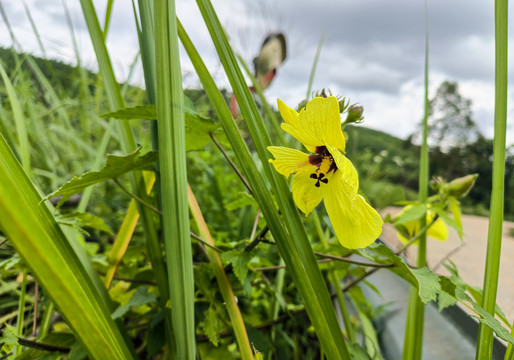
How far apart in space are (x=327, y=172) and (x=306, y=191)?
3 cm

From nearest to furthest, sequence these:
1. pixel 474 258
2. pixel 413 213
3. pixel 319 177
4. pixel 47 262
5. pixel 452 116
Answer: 1. pixel 47 262
2. pixel 319 177
3. pixel 413 213
4. pixel 474 258
5. pixel 452 116

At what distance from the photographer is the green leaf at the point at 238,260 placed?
0.29 m

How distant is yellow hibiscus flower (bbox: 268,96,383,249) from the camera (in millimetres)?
224

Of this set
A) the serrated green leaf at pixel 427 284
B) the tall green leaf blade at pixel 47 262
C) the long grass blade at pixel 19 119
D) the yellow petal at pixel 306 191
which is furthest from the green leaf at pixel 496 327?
the long grass blade at pixel 19 119

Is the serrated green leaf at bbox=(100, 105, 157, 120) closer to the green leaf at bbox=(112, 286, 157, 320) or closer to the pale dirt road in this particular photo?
the green leaf at bbox=(112, 286, 157, 320)

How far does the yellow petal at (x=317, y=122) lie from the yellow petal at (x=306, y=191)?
0.03 m

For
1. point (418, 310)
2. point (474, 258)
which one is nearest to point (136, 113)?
point (418, 310)

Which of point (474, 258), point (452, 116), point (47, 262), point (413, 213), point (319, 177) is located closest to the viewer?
point (47, 262)

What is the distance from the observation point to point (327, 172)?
0.27m

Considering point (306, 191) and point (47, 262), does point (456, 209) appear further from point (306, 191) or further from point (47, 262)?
point (47, 262)

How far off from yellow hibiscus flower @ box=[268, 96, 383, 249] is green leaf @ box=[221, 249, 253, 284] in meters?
0.08

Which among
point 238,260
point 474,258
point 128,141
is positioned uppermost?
point 128,141

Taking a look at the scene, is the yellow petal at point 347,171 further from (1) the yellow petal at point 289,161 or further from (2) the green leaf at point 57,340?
(2) the green leaf at point 57,340

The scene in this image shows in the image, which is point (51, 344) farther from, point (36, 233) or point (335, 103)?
point (335, 103)
